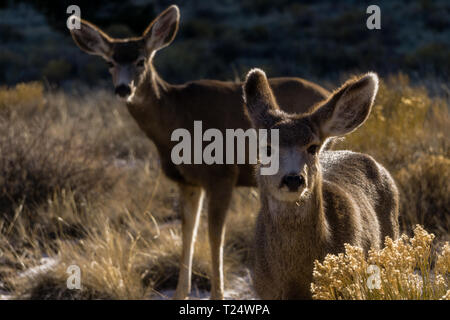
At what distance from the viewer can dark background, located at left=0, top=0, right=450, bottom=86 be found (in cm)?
2392

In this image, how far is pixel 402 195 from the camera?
738cm

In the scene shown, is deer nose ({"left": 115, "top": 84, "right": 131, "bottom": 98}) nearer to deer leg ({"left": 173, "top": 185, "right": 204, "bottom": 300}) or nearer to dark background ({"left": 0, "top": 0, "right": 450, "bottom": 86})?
deer leg ({"left": 173, "top": 185, "right": 204, "bottom": 300})

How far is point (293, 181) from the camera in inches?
150

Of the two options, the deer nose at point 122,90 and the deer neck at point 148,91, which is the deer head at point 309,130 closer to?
the deer nose at point 122,90

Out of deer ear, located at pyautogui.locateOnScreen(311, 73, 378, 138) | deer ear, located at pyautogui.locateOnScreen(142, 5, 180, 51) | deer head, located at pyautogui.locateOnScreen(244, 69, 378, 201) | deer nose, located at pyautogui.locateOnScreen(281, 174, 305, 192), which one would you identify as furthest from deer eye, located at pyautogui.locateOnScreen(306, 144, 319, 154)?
deer ear, located at pyautogui.locateOnScreen(142, 5, 180, 51)

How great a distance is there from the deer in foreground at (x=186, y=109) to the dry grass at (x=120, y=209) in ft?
1.68

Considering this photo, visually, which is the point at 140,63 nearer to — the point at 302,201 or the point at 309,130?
the point at 309,130

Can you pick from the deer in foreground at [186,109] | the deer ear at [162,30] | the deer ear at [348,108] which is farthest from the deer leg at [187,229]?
the deer ear at [348,108]

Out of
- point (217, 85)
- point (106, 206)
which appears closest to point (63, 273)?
point (106, 206)

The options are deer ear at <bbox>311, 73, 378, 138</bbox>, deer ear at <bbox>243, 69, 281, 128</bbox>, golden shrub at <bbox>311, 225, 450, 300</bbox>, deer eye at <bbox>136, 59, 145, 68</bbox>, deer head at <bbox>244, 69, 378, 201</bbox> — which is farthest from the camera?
deer eye at <bbox>136, 59, 145, 68</bbox>

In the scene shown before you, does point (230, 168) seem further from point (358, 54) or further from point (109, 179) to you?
point (358, 54)

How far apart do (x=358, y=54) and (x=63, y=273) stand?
69.5ft

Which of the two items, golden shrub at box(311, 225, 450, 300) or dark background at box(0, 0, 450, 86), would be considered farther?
dark background at box(0, 0, 450, 86)

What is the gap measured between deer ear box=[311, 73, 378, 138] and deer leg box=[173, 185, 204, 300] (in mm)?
3049
